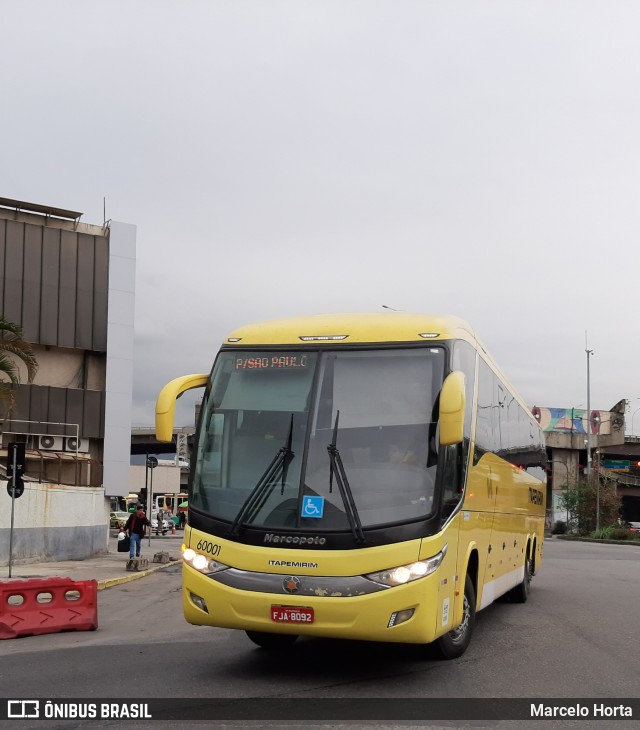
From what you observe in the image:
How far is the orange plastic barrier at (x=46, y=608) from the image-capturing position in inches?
459

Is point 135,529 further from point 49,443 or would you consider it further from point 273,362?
point 273,362

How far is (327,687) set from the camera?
8172 millimetres

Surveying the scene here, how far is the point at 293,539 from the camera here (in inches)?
321

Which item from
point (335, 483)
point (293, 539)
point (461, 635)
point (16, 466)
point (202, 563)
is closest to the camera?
point (293, 539)

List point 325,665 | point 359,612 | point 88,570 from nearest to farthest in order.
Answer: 1. point 359,612
2. point 325,665
3. point 88,570

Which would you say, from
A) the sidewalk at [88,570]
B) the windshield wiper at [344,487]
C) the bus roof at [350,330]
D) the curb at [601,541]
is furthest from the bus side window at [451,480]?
the curb at [601,541]

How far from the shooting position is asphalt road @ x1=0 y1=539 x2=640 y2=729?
8.00 m

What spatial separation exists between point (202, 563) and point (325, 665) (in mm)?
1791

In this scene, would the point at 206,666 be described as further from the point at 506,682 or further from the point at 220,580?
the point at 506,682

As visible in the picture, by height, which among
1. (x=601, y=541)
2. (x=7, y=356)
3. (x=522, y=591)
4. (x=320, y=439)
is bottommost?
(x=601, y=541)

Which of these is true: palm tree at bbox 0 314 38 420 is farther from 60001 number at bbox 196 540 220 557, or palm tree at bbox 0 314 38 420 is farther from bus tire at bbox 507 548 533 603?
60001 number at bbox 196 540 220 557

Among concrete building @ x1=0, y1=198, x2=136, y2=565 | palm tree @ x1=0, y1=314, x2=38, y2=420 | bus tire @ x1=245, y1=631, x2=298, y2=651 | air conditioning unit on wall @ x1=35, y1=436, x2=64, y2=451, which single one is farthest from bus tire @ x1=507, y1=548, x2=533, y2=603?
air conditioning unit on wall @ x1=35, y1=436, x2=64, y2=451

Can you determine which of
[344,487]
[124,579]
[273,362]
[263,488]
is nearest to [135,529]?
[124,579]

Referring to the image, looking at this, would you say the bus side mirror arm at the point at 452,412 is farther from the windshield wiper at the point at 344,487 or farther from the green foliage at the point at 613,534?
the green foliage at the point at 613,534
